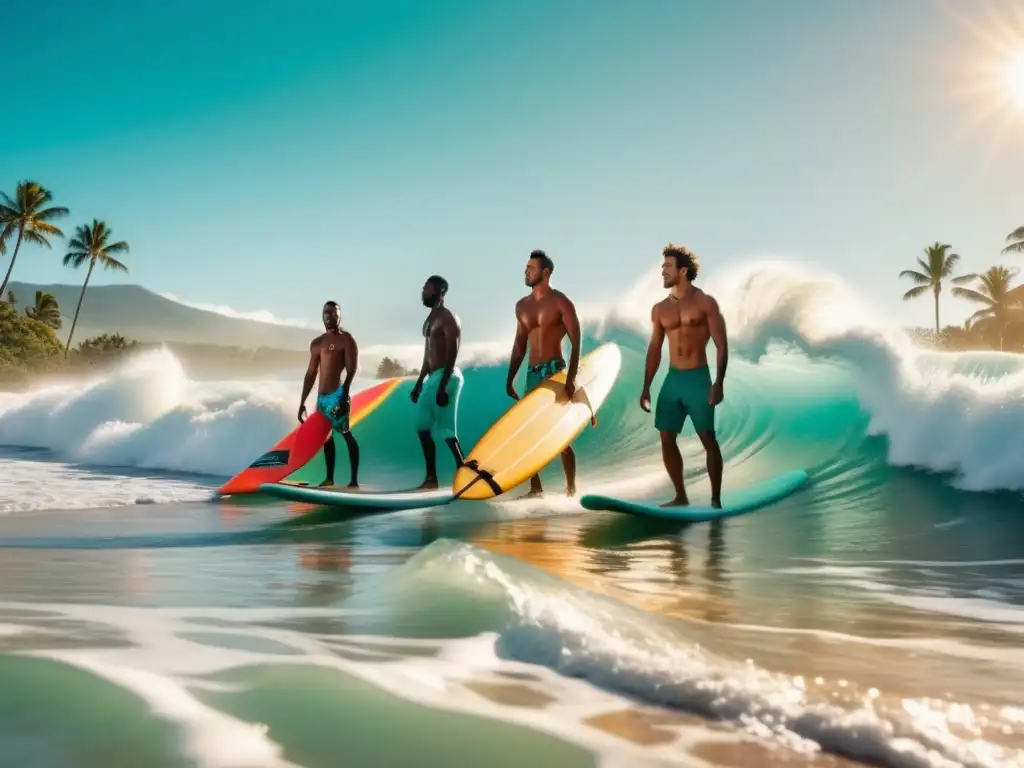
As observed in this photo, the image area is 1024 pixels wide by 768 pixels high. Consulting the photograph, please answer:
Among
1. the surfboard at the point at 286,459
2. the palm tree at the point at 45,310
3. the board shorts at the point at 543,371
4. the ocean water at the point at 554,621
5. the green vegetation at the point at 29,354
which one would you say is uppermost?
the palm tree at the point at 45,310

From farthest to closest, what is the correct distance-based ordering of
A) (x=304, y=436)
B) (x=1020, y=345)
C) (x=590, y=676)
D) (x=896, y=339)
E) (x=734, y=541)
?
(x=1020, y=345) < (x=896, y=339) < (x=304, y=436) < (x=734, y=541) < (x=590, y=676)

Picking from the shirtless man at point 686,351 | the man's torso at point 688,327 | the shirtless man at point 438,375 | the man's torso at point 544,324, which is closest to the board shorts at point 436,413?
the shirtless man at point 438,375

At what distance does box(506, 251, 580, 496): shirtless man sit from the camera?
741cm

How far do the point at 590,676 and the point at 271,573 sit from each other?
2.50m

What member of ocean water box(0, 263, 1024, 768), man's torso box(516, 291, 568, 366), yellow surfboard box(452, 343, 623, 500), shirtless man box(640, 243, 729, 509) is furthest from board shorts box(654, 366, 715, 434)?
man's torso box(516, 291, 568, 366)

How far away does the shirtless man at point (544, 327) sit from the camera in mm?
7414

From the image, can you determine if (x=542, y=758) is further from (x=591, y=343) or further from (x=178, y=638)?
(x=591, y=343)

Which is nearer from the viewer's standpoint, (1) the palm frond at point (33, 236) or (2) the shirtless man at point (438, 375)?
(2) the shirtless man at point (438, 375)

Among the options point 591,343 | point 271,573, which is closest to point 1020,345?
point 591,343

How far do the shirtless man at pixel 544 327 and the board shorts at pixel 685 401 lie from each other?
3.23 ft

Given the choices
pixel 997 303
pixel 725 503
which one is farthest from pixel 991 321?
pixel 725 503

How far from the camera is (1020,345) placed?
43125mm

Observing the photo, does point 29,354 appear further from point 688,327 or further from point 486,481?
→ point 688,327

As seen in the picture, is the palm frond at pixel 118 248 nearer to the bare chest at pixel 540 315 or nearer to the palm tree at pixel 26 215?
the palm tree at pixel 26 215
